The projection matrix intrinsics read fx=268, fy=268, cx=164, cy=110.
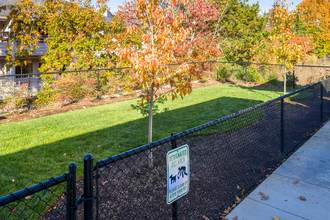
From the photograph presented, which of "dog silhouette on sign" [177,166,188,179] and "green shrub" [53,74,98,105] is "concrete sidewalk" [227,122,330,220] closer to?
"dog silhouette on sign" [177,166,188,179]

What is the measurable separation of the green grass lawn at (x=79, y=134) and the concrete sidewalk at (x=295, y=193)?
9.29ft

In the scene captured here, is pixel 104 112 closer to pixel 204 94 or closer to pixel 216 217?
pixel 204 94

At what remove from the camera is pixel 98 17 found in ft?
45.1

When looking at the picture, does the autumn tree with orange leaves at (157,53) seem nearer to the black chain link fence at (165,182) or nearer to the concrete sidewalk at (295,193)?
the black chain link fence at (165,182)

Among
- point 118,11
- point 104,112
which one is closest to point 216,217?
point 104,112

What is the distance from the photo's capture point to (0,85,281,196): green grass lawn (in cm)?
489

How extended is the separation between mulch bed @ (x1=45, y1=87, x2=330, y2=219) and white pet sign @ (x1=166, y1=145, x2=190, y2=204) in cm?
47

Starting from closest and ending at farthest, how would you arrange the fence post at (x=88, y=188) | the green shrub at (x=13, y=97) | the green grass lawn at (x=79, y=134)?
the fence post at (x=88, y=188) → the green grass lawn at (x=79, y=134) → the green shrub at (x=13, y=97)

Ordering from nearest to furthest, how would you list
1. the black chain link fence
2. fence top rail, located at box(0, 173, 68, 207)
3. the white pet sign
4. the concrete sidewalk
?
fence top rail, located at box(0, 173, 68, 207)
the white pet sign
the black chain link fence
the concrete sidewalk

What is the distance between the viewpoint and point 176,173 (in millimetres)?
2578

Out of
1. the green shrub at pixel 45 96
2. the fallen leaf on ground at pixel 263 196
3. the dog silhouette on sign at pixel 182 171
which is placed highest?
the green shrub at pixel 45 96

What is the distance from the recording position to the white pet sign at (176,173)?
8.16 ft

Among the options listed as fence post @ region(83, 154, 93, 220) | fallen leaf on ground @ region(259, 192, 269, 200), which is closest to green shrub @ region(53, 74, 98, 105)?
fallen leaf on ground @ region(259, 192, 269, 200)

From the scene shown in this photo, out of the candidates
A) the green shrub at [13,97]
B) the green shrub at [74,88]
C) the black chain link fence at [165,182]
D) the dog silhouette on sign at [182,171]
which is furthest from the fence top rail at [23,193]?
the green shrub at [74,88]
